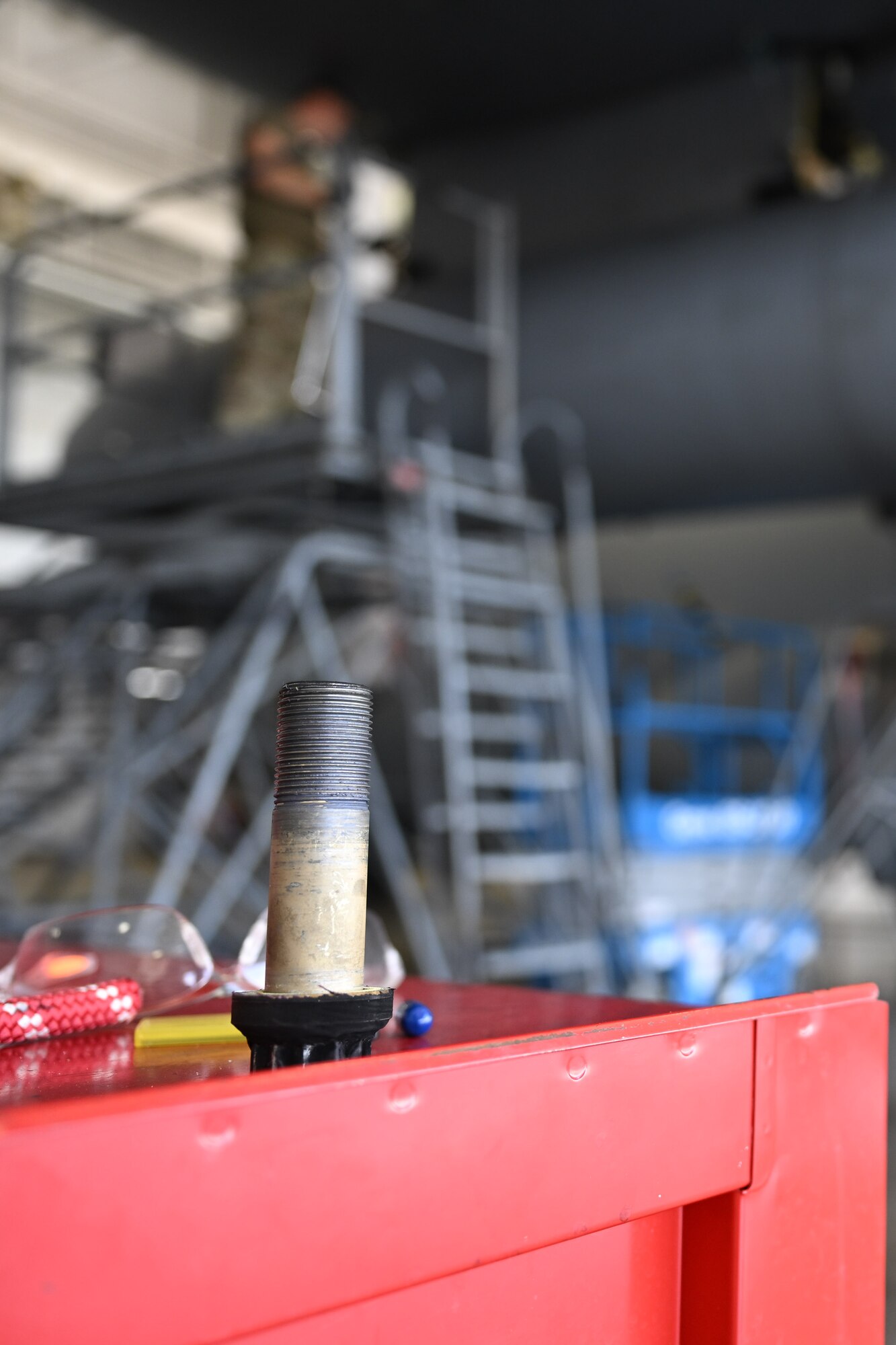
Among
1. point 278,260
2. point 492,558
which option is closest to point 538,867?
point 492,558

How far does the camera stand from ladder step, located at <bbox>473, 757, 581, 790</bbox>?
3932mm

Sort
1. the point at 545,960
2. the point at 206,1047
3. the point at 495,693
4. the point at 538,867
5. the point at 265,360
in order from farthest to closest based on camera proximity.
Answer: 1. the point at 265,360
2. the point at 495,693
3. the point at 538,867
4. the point at 545,960
5. the point at 206,1047

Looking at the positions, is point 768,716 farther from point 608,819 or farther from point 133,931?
point 133,931

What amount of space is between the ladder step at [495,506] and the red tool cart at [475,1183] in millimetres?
2993

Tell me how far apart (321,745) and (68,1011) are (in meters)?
0.31

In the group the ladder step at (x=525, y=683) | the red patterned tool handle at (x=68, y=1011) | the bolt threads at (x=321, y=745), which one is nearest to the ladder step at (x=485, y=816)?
the ladder step at (x=525, y=683)

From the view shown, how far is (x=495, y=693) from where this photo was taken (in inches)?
168

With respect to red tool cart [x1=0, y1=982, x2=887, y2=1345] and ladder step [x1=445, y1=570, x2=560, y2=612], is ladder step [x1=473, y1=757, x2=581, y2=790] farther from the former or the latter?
red tool cart [x1=0, y1=982, x2=887, y2=1345]

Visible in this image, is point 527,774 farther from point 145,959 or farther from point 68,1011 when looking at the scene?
point 68,1011

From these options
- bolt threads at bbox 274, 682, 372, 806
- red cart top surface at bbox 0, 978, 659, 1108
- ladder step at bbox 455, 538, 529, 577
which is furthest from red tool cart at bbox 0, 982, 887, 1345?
ladder step at bbox 455, 538, 529, 577

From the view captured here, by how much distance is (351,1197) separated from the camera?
0.70 meters

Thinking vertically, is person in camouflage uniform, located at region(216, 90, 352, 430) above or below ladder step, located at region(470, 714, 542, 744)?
above

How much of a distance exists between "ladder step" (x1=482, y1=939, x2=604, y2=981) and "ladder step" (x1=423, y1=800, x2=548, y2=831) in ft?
1.14

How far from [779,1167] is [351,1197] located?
40cm
